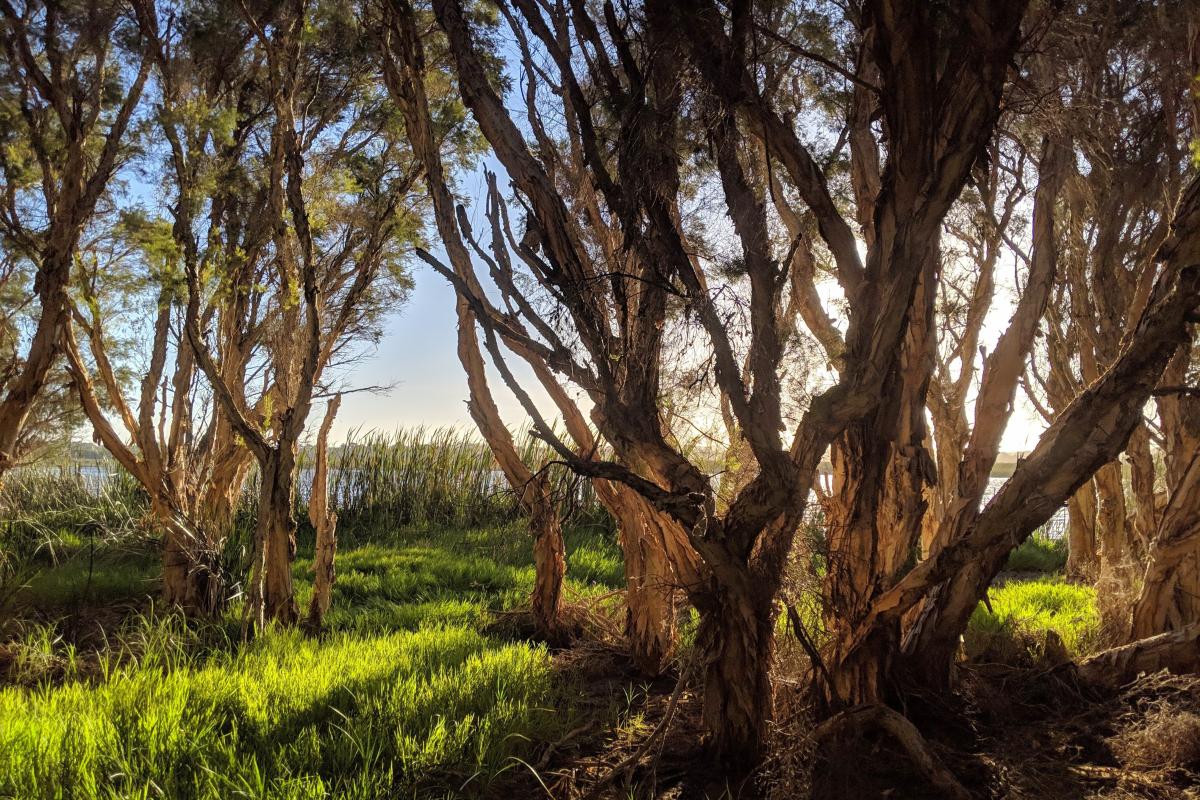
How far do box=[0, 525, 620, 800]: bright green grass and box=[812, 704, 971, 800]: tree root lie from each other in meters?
1.17

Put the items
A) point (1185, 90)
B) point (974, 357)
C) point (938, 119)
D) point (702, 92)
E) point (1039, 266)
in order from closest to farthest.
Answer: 1. point (938, 119)
2. point (702, 92)
3. point (1039, 266)
4. point (1185, 90)
5. point (974, 357)

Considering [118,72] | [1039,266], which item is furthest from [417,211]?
[1039,266]

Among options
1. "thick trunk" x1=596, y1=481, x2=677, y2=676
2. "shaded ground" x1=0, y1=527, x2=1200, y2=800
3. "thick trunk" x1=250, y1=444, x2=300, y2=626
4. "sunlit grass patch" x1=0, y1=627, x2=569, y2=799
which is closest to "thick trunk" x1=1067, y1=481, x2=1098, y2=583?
"shaded ground" x1=0, y1=527, x2=1200, y2=800

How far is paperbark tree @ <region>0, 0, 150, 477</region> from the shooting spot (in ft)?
16.9

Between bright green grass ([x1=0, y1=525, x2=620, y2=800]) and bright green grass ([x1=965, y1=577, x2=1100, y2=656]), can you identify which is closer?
bright green grass ([x1=0, y1=525, x2=620, y2=800])

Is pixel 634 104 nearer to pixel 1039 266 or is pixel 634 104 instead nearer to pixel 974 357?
pixel 1039 266

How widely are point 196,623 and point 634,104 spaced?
14.9ft

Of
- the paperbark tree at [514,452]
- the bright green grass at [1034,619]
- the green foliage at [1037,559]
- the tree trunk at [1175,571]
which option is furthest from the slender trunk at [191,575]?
the green foliage at [1037,559]

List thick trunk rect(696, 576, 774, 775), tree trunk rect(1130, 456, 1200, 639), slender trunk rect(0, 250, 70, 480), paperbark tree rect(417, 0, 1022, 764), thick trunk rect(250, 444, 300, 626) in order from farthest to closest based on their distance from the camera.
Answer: slender trunk rect(0, 250, 70, 480), thick trunk rect(250, 444, 300, 626), tree trunk rect(1130, 456, 1200, 639), thick trunk rect(696, 576, 774, 775), paperbark tree rect(417, 0, 1022, 764)

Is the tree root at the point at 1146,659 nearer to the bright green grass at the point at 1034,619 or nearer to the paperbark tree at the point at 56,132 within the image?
the bright green grass at the point at 1034,619

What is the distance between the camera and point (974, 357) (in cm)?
534

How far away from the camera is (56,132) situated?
6141mm

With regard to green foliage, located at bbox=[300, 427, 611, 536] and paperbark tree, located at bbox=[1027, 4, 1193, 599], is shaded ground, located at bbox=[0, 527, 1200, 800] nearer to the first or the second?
paperbark tree, located at bbox=[1027, 4, 1193, 599]

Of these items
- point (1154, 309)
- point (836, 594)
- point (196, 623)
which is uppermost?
point (1154, 309)
